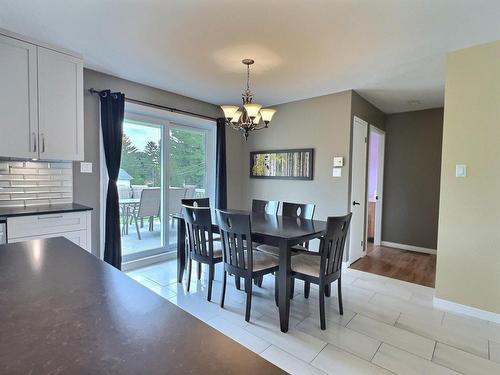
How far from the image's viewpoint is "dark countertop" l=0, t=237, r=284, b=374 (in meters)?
0.54

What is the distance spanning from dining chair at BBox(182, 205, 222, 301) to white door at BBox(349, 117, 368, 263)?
206 centimetres

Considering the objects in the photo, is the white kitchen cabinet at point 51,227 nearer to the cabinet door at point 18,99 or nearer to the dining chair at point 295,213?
the cabinet door at point 18,99

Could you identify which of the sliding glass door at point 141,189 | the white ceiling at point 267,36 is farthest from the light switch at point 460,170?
the sliding glass door at point 141,189

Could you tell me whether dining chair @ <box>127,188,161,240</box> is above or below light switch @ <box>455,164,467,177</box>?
below

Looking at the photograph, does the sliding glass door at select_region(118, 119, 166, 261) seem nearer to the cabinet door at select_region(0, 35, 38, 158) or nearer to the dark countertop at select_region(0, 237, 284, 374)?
the cabinet door at select_region(0, 35, 38, 158)

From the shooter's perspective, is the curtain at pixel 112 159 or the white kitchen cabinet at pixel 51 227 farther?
the curtain at pixel 112 159

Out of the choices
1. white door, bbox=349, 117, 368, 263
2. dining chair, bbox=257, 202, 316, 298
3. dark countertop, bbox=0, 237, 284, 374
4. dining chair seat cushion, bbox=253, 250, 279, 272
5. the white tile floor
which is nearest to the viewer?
dark countertop, bbox=0, 237, 284, 374

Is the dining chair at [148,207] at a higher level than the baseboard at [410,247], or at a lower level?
higher

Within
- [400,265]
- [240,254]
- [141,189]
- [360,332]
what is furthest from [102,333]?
[400,265]

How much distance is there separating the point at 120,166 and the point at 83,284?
9.47ft

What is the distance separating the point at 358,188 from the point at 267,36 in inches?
102

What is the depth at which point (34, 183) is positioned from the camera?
9.38ft

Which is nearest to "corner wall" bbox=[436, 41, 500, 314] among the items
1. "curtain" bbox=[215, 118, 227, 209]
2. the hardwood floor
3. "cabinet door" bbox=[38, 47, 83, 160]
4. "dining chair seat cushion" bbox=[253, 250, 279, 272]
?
the hardwood floor

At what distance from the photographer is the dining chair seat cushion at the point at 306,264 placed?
238cm
